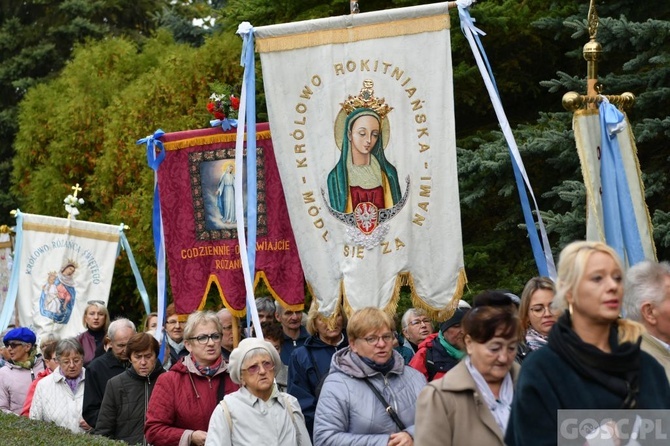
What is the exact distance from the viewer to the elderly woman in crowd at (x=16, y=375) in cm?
1270

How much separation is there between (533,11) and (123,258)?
928 centimetres

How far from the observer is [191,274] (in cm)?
1105

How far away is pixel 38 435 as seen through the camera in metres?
9.95

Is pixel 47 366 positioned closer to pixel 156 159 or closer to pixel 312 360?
pixel 156 159

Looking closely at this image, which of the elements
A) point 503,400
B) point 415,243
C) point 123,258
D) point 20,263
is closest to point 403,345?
point 415,243

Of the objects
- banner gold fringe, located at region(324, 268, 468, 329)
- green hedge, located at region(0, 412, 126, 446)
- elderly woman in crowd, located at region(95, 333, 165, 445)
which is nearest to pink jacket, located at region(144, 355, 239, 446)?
green hedge, located at region(0, 412, 126, 446)

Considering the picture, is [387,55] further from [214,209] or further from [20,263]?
[20,263]

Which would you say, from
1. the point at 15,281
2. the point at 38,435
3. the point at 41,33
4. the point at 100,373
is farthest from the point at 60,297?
the point at 41,33

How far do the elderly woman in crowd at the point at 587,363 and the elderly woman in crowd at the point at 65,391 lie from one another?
258 inches

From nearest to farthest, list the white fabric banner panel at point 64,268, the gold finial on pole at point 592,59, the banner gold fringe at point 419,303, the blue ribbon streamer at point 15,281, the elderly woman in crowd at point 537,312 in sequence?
the elderly woman in crowd at point 537,312
the gold finial on pole at point 592,59
the banner gold fringe at point 419,303
the white fabric banner panel at point 64,268
the blue ribbon streamer at point 15,281

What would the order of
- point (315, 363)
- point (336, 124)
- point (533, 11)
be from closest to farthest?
point (315, 363)
point (336, 124)
point (533, 11)

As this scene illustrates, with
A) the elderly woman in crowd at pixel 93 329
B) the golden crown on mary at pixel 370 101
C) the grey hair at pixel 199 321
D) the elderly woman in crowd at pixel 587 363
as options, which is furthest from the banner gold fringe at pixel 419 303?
the elderly woman in crowd at pixel 587 363

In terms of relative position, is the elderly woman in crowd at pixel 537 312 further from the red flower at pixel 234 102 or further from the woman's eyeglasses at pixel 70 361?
the woman's eyeglasses at pixel 70 361

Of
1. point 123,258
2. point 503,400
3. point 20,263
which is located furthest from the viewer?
point 123,258
